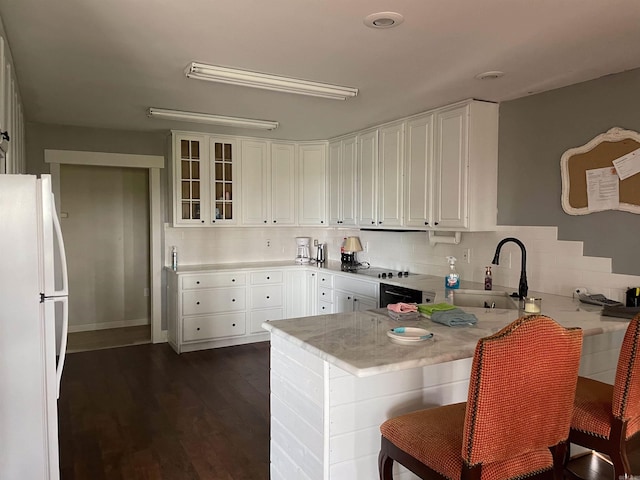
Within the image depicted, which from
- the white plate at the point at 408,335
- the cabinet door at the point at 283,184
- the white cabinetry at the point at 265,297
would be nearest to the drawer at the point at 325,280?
the white cabinetry at the point at 265,297

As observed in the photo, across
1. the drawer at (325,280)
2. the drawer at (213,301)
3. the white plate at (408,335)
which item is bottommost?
the drawer at (213,301)

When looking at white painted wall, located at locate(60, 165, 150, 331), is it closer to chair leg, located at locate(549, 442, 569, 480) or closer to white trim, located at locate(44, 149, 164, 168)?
white trim, located at locate(44, 149, 164, 168)

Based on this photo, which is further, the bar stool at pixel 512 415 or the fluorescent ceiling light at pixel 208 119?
the fluorescent ceiling light at pixel 208 119

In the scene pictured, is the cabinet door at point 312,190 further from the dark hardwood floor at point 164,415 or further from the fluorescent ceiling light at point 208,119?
the dark hardwood floor at point 164,415

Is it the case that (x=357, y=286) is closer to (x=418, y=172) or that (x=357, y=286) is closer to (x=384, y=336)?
(x=418, y=172)

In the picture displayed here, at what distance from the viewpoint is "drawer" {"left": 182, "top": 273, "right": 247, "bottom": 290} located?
5086 millimetres

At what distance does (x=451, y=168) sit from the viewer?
3895 mm

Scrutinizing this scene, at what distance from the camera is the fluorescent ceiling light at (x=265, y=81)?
292 centimetres

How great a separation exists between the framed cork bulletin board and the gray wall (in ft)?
0.16

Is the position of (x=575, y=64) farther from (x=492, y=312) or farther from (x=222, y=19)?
(x=222, y=19)

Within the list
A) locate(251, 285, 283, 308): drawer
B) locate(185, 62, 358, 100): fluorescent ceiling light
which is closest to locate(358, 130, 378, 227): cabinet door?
locate(251, 285, 283, 308): drawer

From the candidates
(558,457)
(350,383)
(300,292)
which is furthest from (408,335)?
(300,292)

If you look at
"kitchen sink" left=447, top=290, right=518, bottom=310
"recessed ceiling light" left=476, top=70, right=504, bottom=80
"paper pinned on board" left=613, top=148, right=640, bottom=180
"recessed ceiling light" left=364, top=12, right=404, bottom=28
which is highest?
"recessed ceiling light" left=364, top=12, right=404, bottom=28

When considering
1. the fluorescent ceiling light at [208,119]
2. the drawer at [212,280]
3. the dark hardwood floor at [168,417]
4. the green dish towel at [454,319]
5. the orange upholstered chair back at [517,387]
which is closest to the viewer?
the orange upholstered chair back at [517,387]
